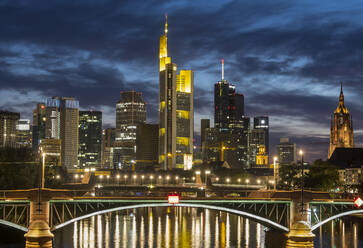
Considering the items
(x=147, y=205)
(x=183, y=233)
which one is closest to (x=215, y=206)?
(x=147, y=205)

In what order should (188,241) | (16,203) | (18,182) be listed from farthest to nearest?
1. (18,182)
2. (188,241)
3. (16,203)

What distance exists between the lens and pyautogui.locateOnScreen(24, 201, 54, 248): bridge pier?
3157 inches

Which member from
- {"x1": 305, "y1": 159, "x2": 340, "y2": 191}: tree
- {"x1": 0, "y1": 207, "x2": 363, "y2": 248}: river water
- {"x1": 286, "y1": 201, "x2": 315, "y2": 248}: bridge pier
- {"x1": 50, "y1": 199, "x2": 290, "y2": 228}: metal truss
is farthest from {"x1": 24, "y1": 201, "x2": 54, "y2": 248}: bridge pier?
{"x1": 305, "y1": 159, "x2": 340, "y2": 191}: tree

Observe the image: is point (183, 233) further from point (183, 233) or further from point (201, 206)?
point (201, 206)

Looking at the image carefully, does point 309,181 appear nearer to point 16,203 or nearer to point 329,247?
point 329,247

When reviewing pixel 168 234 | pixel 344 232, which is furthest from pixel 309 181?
pixel 168 234

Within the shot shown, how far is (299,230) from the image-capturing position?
8844cm

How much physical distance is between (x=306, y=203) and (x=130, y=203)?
25.3 m

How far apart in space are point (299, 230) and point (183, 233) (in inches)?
1426

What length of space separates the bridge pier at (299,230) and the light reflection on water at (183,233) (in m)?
11.3

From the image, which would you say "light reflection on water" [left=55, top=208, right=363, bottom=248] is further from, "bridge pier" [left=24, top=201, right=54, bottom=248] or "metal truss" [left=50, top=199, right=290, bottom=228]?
"bridge pier" [left=24, top=201, right=54, bottom=248]

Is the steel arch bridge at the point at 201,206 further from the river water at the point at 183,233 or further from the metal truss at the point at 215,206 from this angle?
the river water at the point at 183,233

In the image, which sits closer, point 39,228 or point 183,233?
point 39,228

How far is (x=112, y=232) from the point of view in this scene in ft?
394
